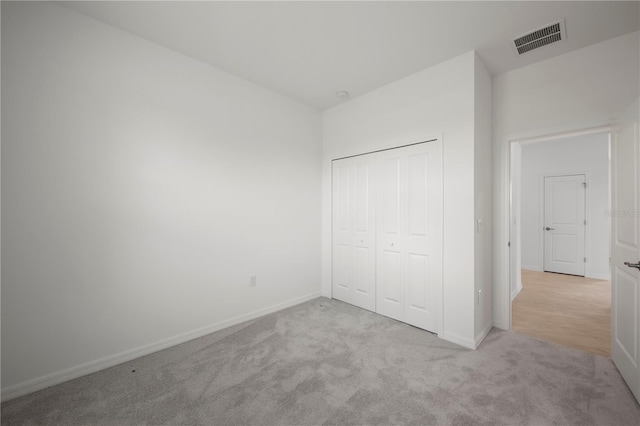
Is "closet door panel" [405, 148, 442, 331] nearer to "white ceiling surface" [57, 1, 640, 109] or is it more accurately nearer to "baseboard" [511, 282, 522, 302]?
"white ceiling surface" [57, 1, 640, 109]

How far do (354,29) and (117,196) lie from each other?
8.34 feet

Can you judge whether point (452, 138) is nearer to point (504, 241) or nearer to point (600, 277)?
point (504, 241)

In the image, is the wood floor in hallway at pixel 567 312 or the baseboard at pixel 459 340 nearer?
the baseboard at pixel 459 340

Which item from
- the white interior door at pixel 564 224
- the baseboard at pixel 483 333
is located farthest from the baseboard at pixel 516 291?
the white interior door at pixel 564 224

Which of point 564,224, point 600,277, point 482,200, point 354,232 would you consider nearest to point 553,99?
point 482,200

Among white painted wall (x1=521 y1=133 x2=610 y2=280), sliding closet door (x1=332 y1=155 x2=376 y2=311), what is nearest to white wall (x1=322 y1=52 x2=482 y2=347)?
sliding closet door (x1=332 y1=155 x2=376 y2=311)

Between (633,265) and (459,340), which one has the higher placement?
(633,265)

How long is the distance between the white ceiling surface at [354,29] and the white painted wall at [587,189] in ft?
13.8

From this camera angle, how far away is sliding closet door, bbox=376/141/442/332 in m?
2.86

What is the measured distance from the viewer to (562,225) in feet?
18.7

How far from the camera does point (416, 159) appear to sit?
119 inches

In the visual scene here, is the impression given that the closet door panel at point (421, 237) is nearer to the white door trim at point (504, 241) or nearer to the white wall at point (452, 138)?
the white wall at point (452, 138)

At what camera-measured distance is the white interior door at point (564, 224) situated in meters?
5.47

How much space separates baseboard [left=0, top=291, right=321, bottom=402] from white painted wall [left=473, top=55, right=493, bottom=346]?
8.21ft
